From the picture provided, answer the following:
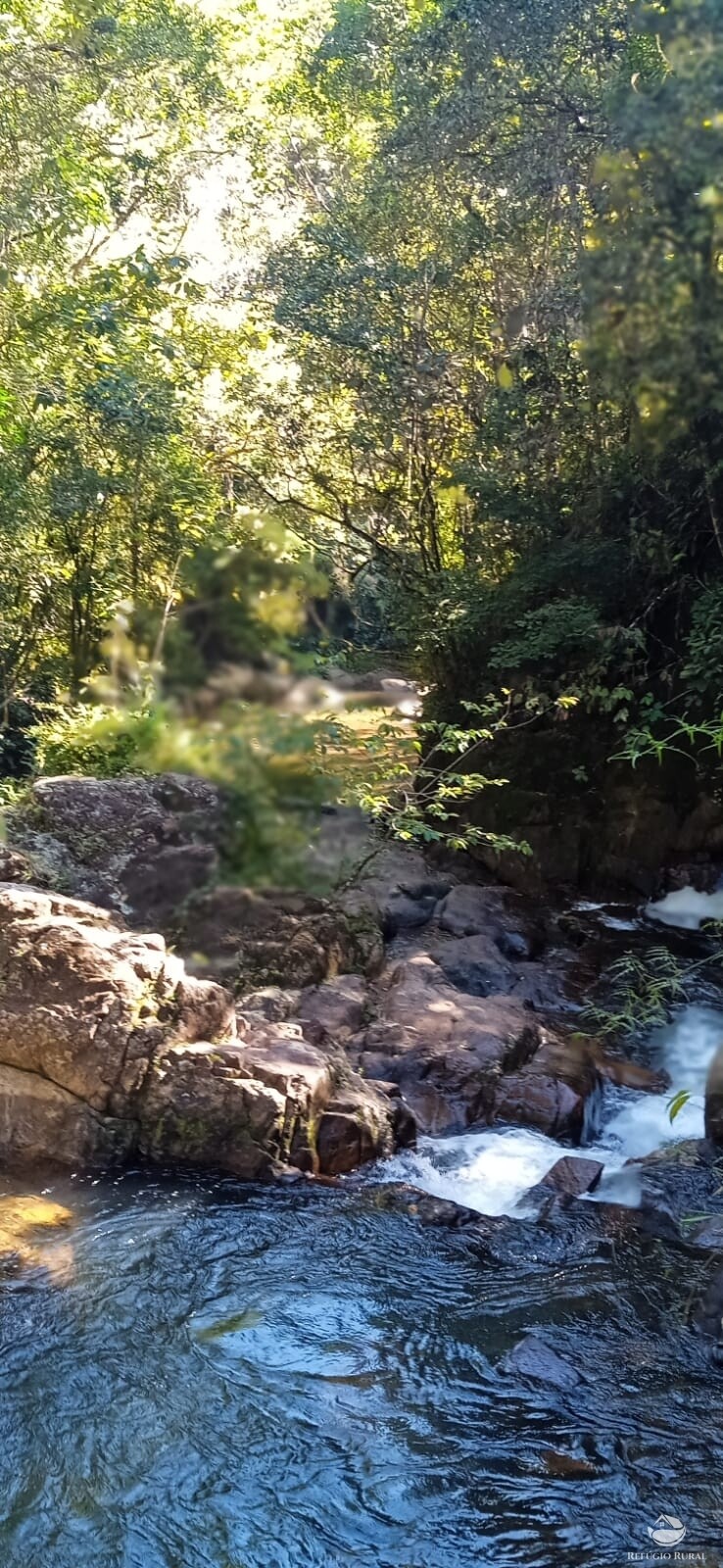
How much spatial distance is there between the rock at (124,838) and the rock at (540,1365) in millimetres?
2207

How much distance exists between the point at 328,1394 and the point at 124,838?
2558 mm

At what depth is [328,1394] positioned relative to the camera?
13.4 feet

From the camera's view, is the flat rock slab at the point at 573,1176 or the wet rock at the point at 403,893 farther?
the wet rock at the point at 403,893

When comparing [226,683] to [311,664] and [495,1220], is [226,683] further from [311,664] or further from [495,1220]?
[495,1220]

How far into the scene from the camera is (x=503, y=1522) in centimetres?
347

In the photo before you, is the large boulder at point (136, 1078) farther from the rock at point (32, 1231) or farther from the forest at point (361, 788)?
the rock at point (32, 1231)

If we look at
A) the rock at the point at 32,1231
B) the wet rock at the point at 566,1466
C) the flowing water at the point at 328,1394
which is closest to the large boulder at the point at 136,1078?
the flowing water at the point at 328,1394

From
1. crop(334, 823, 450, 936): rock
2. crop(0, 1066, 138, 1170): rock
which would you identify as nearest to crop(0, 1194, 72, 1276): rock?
crop(0, 1066, 138, 1170): rock

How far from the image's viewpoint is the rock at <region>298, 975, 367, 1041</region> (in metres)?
6.75

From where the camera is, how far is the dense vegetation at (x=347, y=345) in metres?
6.29

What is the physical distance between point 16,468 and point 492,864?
5.34m

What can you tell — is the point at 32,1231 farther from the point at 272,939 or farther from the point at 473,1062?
the point at 473,1062

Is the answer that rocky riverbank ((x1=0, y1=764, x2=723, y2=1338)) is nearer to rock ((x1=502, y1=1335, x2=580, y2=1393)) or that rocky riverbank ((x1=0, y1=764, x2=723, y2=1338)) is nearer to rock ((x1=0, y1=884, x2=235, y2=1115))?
rock ((x1=0, y1=884, x2=235, y2=1115))

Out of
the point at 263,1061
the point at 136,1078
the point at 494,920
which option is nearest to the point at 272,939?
the point at 263,1061
